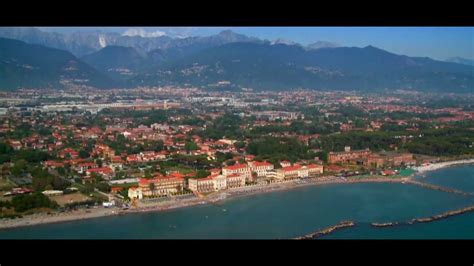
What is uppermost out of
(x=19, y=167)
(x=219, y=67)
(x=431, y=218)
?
(x=219, y=67)

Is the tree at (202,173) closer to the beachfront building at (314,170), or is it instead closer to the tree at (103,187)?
the tree at (103,187)

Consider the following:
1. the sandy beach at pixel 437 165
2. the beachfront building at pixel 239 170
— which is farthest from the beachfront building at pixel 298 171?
the sandy beach at pixel 437 165

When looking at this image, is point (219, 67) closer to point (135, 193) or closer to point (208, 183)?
point (208, 183)

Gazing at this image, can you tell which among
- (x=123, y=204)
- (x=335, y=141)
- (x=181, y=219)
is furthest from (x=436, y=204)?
(x=335, y=141)

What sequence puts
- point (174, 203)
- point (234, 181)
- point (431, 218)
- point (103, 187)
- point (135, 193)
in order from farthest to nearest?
point (234, 181) → point (103, 187) → point (135, 193) → point (174, 203) → point (431, 218)

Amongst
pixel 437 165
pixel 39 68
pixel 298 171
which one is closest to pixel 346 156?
pixel 437 165
